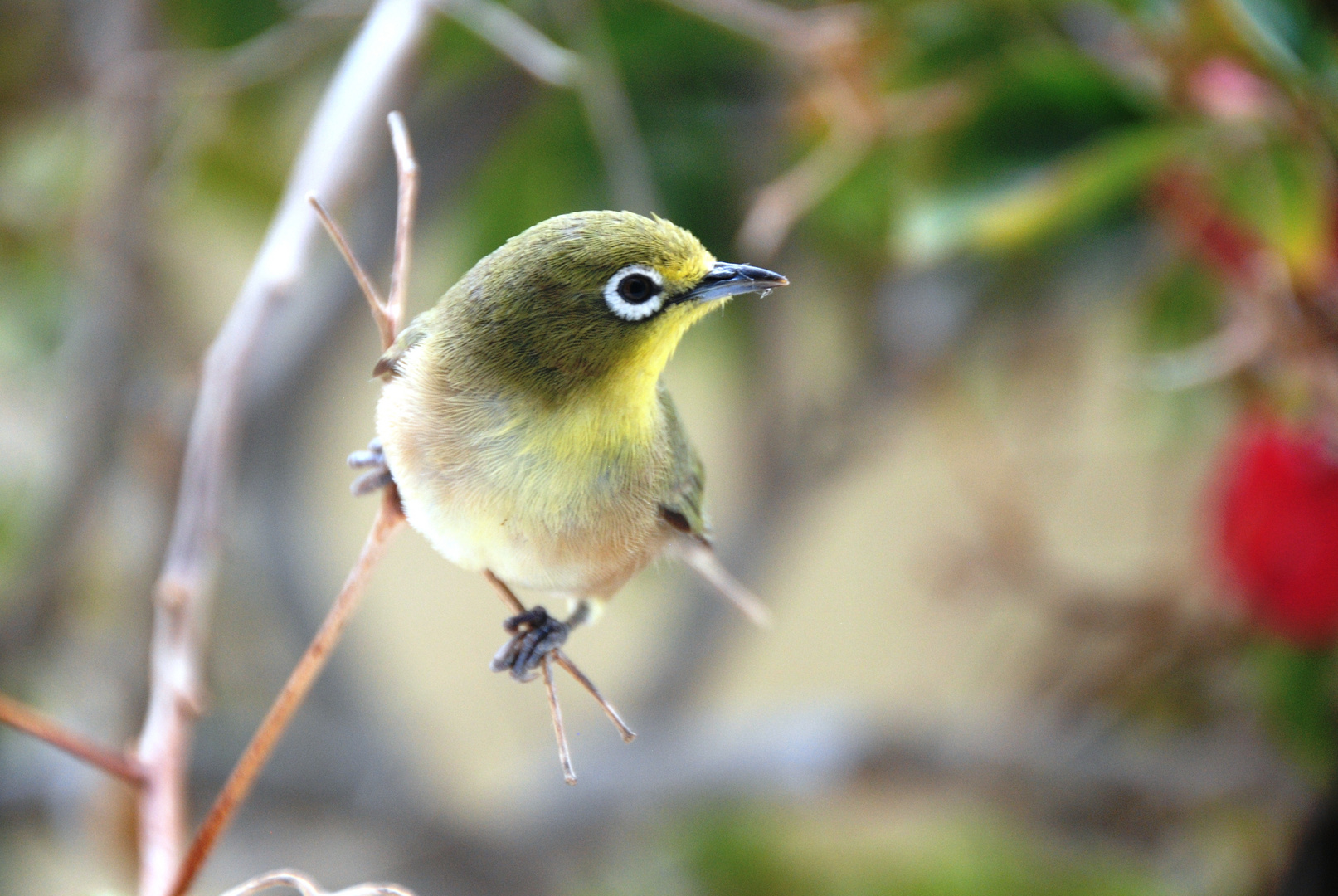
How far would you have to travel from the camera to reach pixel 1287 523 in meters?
0.70

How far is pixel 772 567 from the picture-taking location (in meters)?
1.23

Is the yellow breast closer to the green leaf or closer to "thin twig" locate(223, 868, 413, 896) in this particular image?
"thin twig" locate(223, 868, 413, 896)

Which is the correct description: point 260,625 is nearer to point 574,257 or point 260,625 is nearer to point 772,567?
point 772,567

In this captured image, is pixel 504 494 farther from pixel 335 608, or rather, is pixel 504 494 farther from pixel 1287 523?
pixel 1287 523

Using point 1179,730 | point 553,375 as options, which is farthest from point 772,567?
point 553,375

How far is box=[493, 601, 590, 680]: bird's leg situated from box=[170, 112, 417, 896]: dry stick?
0.20 feet

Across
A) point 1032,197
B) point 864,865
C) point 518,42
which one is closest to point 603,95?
point 518,42

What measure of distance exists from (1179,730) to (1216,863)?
134mm

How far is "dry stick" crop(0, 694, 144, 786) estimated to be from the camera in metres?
0.26

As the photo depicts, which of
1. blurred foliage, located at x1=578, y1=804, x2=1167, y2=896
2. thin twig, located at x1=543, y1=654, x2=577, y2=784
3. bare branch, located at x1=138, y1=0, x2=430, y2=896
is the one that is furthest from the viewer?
blurred foliage, located at x1=578, y1=804, x2=1167, y2=896

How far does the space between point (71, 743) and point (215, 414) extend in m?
0.09

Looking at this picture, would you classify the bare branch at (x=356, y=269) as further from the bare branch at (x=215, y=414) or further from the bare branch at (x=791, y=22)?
the bare branch at (x=791, y=22)

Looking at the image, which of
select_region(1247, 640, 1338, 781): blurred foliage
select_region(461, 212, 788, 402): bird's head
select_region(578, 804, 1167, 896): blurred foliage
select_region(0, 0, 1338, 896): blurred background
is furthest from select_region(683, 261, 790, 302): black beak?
select_region(578, 804, 1167, 896): blurred foliage

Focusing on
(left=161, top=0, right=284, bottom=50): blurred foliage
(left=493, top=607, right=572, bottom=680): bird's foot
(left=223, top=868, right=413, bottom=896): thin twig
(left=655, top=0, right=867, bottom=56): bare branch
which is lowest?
(left=223, top=868, right=413, bottom=896): thin twig
